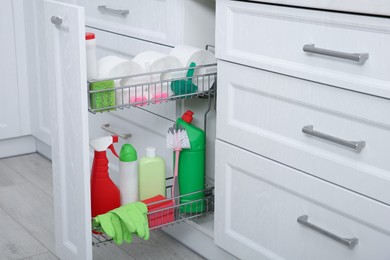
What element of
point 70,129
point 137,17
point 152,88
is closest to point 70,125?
point 70,129

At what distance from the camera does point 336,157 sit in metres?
1.58

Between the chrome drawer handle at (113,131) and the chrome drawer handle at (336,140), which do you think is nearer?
the chrome drawer handle at (336,140)

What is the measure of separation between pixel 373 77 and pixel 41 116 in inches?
71.9

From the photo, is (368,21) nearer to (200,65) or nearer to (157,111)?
(200,65)

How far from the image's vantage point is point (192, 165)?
6.62ft

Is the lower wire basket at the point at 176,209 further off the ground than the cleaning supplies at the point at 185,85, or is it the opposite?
the cleaning supplies at the point at 185,85

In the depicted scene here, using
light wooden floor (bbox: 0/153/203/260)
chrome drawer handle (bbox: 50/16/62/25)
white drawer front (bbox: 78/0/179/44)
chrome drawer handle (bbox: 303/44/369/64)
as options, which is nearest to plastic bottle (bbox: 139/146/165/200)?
light wooden floor (bbox: 0/153/203/260)

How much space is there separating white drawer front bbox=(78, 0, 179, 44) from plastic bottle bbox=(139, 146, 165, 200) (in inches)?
14.7

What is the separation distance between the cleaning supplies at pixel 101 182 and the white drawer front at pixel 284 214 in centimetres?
31

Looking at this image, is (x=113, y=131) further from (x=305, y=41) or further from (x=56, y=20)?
(x=305, y=41)

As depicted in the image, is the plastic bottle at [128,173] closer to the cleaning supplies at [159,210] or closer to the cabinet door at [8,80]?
the cleaning supplies at [159,210]

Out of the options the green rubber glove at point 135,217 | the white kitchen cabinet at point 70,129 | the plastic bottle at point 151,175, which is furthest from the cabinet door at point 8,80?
the green rubber glove at point 135,217

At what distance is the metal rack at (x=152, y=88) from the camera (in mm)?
1726

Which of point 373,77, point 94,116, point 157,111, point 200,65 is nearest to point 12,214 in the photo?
point 94,116
